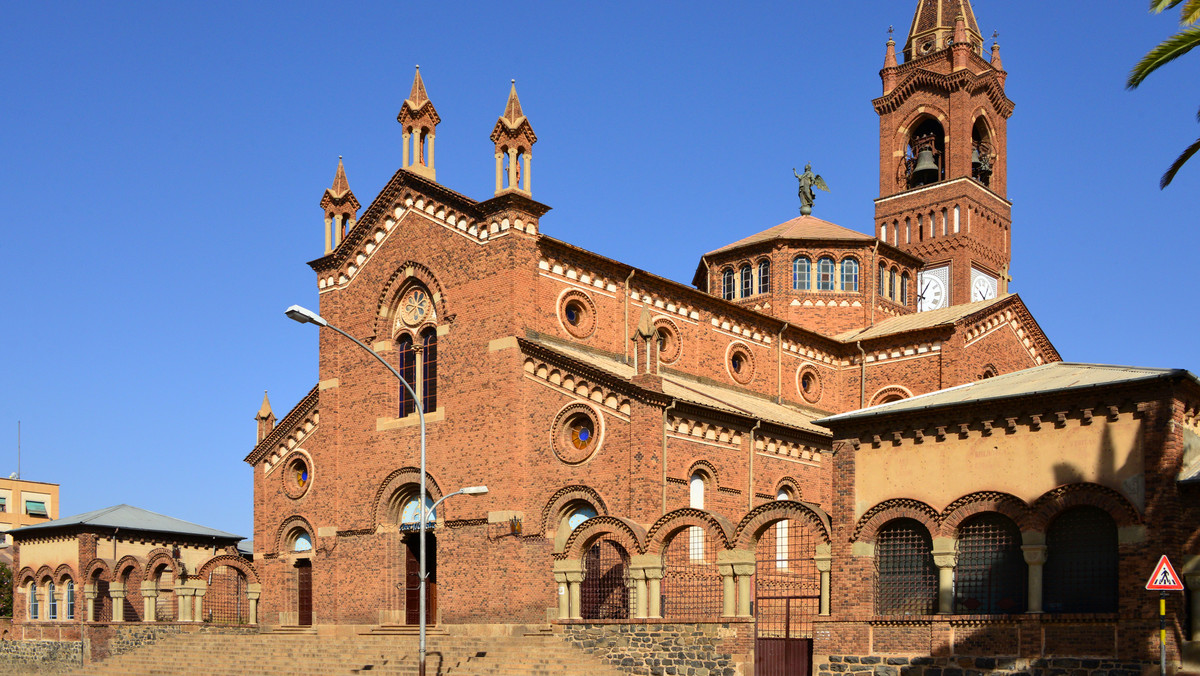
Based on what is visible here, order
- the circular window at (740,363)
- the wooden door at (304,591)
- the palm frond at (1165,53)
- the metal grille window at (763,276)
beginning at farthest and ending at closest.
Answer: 1. the metal grille window at (763,276)
2. the circular window at (740,363)
3. the wooden door at (304,591)
4. the palm frond at (1165,53)

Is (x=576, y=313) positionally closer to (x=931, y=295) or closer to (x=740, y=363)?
(x=740, y=363)

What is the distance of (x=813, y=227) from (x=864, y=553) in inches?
1064

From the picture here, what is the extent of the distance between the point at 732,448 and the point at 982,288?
74.8 feet

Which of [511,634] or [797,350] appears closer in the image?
[511,634]

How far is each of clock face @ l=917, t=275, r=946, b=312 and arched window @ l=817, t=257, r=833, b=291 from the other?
591 centimetres

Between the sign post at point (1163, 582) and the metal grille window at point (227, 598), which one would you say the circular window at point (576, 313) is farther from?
the sign post at point (1163, 582)

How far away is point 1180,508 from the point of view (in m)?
21.5

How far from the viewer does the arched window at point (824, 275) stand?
159 feet

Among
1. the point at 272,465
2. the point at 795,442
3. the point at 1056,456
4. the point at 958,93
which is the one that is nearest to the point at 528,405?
the point at 795,442

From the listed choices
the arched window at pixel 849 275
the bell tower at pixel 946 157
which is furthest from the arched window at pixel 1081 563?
the bell tower at pixel 946 157

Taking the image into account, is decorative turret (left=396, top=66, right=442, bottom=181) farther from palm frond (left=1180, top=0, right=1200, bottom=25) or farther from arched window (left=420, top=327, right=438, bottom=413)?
palm frond (left=1180, top=0, right=1200, bottom=25)

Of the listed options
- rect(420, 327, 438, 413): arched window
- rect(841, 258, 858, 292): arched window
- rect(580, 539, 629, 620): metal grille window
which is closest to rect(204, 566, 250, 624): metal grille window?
rect(420, 327, 438, 413): arched window

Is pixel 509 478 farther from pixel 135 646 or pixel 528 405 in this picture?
pixel 135 646

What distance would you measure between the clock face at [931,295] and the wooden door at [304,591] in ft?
90.6
